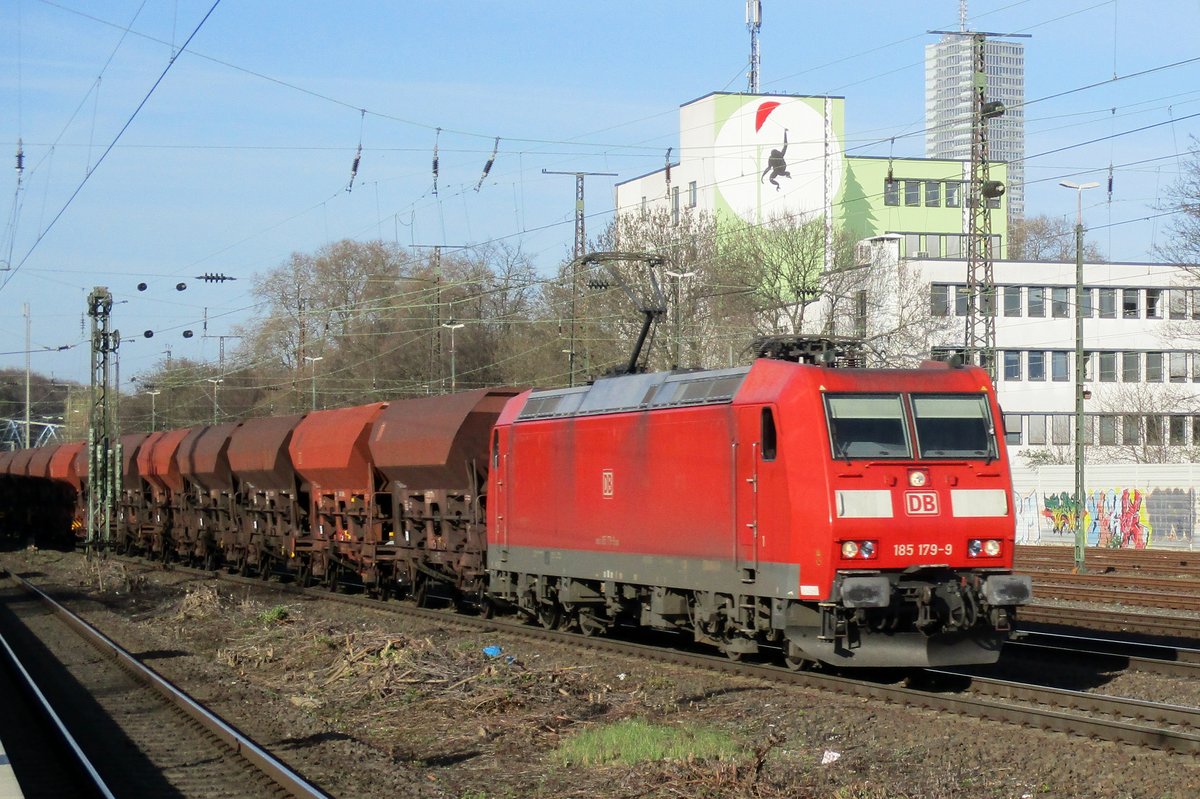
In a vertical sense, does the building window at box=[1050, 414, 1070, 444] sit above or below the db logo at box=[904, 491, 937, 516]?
below

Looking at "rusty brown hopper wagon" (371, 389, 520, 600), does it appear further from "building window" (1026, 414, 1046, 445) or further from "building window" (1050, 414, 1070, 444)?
"building window" (1050, 414, 1070, 444)

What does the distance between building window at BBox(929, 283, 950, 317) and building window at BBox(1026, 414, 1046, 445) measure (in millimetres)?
8385

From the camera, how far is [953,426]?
14.3m

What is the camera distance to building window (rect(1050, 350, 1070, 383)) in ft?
231

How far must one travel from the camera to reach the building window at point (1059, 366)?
70.3m

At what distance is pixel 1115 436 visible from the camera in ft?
219

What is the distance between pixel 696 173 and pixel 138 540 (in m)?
41.9

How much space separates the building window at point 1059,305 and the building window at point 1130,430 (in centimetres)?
681

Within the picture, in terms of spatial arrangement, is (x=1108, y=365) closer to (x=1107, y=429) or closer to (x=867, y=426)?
(x=1107, y=429)

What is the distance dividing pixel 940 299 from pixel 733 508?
5410 cm

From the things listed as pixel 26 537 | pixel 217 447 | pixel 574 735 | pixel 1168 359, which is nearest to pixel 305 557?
pixel 217 447

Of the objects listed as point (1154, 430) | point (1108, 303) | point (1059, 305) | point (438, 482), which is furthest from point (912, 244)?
point (438, 482)

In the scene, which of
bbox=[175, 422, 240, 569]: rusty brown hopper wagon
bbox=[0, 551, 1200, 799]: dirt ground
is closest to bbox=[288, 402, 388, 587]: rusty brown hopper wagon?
bbox=[175, 422, 240, 569]: rusty brown hopper wagon

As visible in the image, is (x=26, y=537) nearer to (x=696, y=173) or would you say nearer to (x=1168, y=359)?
(x=696, y=173)
